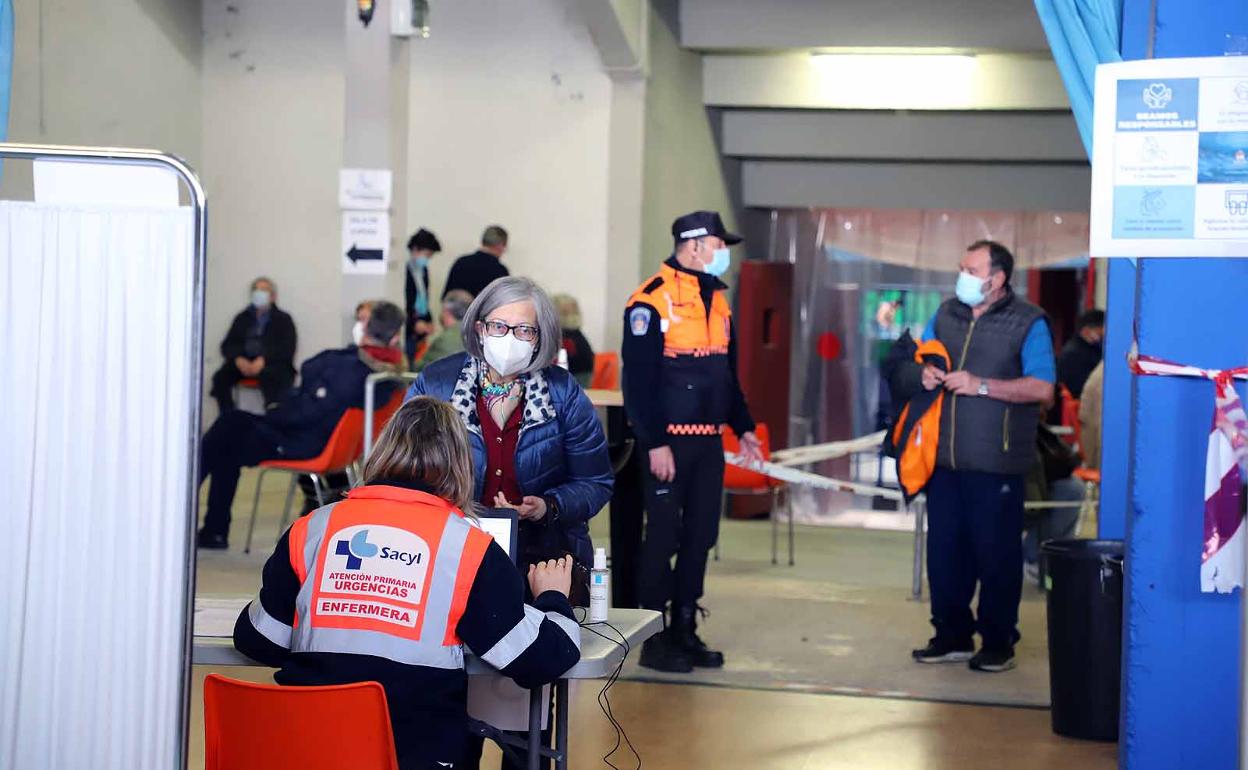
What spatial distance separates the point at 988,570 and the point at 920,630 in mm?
925

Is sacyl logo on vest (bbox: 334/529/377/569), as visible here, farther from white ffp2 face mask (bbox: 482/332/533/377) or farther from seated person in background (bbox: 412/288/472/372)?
seated person in background (bbox: 412/288/472/372)

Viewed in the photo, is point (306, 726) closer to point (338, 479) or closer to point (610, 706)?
point (610, 706)

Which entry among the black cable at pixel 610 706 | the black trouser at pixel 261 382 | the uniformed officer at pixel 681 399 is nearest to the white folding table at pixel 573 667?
the black cable at pixel 610 706

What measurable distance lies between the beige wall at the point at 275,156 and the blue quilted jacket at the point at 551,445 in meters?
7.51

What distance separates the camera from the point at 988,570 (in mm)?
5340

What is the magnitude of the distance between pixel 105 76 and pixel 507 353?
771 cm

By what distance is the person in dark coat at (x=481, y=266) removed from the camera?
9.41 m

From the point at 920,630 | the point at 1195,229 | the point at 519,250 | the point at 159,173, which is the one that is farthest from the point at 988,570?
the point at 519,250

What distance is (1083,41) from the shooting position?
12.5 ft

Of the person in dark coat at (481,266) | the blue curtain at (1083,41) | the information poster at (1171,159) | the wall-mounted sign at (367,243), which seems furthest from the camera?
the person in dark coat at (481,266)

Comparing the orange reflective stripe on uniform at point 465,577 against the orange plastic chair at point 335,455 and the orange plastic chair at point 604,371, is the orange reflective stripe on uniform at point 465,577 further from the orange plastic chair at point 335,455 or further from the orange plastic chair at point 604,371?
the orange plastic chair at point 604,371

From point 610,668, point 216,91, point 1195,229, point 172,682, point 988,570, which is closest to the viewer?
point 172,682

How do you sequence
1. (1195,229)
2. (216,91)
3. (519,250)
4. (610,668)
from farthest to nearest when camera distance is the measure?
(216,91)
(519,250)
(1195,229)
(610,668)

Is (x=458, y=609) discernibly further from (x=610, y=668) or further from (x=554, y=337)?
(x=554, y=337)
